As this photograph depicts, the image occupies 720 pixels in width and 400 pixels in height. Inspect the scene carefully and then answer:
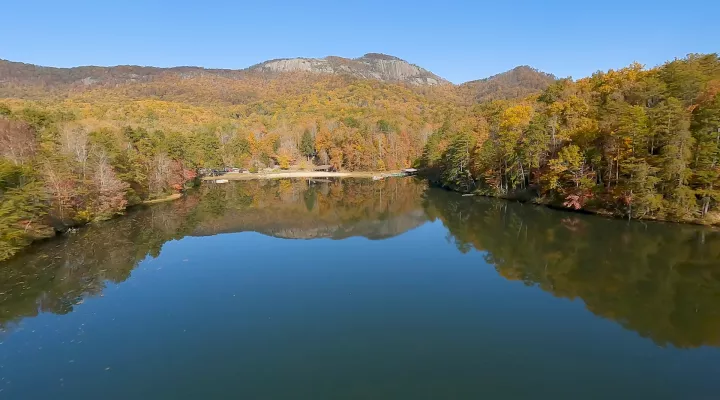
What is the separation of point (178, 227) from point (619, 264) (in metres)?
32.7

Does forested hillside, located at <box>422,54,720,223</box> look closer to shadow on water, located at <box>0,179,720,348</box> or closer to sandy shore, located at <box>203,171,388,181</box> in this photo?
shadow on water, located at <box>0,179,720,348</box>

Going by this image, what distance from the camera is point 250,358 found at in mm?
13039

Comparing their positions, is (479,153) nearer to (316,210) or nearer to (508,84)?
(316,210)

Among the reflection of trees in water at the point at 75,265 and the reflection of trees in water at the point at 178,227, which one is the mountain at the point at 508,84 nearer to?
the reflection of trees in water at the point at 178,227

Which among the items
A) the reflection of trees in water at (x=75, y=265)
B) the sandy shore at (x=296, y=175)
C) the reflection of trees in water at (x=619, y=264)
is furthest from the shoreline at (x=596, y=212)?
the sandy shore at (x=296, y=175)

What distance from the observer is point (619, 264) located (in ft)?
74.3

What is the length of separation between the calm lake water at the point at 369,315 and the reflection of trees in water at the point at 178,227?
21cm

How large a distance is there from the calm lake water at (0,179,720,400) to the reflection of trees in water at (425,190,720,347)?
113 millimetres

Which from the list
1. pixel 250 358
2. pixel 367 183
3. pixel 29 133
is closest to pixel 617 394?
pixel 250 358

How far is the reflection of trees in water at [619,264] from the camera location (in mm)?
15930

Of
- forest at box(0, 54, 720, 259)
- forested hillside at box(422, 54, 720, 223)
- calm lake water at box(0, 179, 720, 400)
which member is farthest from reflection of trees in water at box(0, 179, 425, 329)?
forested hillside at box(422, 54, 720, 223)

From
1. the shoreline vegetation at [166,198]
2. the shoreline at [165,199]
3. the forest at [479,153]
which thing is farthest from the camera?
the shoreline vegetation at [166,198]

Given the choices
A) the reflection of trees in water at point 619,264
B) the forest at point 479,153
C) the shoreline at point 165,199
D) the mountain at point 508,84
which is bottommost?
the shoreline at point 165,199

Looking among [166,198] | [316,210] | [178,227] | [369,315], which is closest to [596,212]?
[316,210]
